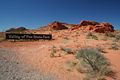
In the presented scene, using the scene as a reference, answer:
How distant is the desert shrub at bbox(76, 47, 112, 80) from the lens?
28.8 ft

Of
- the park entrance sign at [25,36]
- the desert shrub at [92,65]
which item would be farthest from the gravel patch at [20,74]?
the park entrance sign at [25,36]

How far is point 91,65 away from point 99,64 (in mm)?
496

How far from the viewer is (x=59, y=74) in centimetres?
873

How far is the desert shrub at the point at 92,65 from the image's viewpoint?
8789 millimetres

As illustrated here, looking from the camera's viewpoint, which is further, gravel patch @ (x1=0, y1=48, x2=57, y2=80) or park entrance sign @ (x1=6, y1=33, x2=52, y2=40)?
park entrance sign @ (x1=6, y1=33, x2=52, y2=40)

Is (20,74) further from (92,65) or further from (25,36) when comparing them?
(25,36)

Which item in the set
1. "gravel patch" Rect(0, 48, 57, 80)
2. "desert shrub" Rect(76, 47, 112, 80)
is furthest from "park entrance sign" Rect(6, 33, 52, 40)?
"gravel patch" Rect(0, 48, 57, 80)

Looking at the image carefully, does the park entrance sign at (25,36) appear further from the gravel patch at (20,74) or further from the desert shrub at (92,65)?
the gravel patch at (20,74)

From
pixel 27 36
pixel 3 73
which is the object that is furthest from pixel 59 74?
pixel 27 36

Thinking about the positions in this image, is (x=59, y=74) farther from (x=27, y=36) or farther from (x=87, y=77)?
(x=27, y=36)

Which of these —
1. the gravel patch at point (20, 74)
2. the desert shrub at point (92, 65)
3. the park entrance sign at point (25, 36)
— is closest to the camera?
the gravel patch at point (20, 74)

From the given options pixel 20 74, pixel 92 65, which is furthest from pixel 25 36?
pixel 20 74

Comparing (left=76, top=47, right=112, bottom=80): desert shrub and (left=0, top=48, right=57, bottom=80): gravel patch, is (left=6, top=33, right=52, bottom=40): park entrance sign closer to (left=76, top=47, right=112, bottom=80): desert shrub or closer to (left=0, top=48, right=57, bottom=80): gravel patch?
(left=76, top=47, right=112, bottom=80): desert shrub

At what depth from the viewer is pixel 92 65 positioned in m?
9.72
